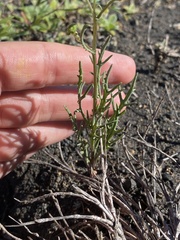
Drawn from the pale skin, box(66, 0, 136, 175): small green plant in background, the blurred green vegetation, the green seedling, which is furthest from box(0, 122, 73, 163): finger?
the green seedling

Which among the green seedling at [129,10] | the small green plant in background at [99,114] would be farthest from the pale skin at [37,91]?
the green seedling at [129,10]

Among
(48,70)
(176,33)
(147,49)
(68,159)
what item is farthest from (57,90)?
(176,33)

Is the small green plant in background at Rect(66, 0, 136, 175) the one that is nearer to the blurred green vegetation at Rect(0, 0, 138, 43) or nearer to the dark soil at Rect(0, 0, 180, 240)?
the dark soil at Rect(0, 0, 180, 240)

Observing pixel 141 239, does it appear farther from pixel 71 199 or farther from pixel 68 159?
pixel 68 159

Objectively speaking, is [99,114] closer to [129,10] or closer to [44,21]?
[44,21]

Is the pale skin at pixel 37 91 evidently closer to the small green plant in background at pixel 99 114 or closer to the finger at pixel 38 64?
the finger at pixel 38 64

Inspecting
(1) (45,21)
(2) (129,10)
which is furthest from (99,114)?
(2) (129,10)

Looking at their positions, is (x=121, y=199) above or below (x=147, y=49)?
below

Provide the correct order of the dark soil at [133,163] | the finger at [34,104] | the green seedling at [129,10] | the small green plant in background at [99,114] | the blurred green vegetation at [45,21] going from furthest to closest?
the green seedling at [129,10], the blurred green vegetation at [45,21], the finger at [34,104], the dark soil at [133,163], the small green plant in background at [99,114]
